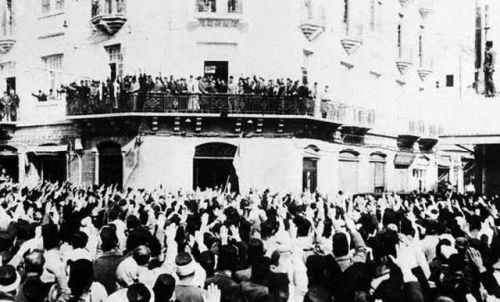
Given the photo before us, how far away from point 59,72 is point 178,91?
7.05 metres

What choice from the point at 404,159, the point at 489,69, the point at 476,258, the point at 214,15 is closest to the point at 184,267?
the point at 476,258

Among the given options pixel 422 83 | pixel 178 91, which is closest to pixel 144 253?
pixel 178 91

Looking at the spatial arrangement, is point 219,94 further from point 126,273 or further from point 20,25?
point 126,273

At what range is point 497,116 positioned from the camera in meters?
27.9

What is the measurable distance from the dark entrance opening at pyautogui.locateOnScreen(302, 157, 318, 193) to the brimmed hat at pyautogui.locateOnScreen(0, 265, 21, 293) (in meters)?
21.8

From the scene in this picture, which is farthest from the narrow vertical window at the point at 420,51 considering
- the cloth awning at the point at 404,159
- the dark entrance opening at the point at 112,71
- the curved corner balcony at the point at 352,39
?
the dark entrance opening at the point at 112,71

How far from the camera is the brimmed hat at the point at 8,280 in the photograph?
6.62 metres

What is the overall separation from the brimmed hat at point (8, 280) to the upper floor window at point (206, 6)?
22.1m

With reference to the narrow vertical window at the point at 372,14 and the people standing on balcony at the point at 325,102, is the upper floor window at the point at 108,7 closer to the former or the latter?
the people standing on balcony at the point at 325,102

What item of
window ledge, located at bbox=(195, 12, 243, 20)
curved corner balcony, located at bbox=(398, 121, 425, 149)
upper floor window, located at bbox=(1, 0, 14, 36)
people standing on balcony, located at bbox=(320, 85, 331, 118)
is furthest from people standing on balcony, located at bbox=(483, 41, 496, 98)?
upper floor window, located at bbox=(1, 0, 14, 36)

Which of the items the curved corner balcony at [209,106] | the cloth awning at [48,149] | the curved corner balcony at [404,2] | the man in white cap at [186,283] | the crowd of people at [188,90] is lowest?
the man in white cap at [186,283]

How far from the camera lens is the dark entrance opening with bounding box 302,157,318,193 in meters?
28.3

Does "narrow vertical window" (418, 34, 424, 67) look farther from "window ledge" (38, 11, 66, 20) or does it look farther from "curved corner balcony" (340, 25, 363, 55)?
"window ledge" (38, 11, 66, 20)

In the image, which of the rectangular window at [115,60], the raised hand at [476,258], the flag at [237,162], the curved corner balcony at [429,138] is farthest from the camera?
the curved corner balcony at [429,138]
